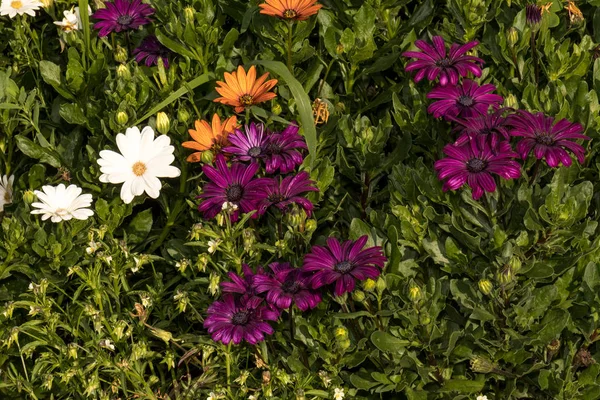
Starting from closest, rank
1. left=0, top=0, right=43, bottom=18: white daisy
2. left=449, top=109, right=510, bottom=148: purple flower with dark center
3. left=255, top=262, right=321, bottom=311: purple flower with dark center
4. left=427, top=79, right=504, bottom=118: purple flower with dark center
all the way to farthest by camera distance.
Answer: left=255, top=262, right=321, bottom=311: purple flower with dark center → left=449, top=109, right=510, bottom=148: purple flower with dark center → left=427, top=79, right=504, bottom=118: purple flower with dark center → left=0, top=0, right=43, bottom=18: white daisy

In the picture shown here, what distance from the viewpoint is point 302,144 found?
296 cm

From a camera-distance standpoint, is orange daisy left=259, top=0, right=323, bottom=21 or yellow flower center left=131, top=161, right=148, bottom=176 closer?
yellow flower center left=131, top=161, right=148, bottom=176

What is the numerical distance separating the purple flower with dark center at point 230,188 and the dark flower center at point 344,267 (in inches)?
13.8

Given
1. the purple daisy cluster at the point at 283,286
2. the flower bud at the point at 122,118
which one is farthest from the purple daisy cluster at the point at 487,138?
the flower bud at the point at 122,118

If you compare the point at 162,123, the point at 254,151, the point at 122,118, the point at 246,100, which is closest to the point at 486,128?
the point at 254,151

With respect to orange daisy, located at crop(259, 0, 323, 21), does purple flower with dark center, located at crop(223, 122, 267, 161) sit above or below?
below

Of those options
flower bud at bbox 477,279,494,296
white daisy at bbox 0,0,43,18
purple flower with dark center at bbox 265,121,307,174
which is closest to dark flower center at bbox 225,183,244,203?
purple flower with dark center at bbox 265,121,307,174

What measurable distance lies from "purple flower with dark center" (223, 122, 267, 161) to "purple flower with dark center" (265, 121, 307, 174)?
1.1 inches

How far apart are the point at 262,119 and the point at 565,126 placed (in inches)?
46.1

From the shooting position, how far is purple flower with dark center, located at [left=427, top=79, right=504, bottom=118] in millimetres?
2925

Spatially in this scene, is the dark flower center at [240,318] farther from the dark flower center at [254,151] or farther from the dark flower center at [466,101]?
the dark flower center at [466,101]

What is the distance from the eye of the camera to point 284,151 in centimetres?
296

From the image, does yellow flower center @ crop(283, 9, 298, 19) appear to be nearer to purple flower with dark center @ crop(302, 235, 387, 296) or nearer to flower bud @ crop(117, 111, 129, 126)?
flower bud @ crop(117, 111, 129, 126)

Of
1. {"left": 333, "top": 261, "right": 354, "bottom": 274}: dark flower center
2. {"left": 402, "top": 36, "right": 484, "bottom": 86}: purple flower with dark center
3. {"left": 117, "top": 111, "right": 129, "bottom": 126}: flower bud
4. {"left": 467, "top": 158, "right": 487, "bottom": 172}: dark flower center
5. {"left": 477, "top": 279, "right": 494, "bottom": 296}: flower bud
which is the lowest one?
{"left": 477, "top": 279, "right": 494, "bottom": 296}: flower bud
